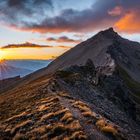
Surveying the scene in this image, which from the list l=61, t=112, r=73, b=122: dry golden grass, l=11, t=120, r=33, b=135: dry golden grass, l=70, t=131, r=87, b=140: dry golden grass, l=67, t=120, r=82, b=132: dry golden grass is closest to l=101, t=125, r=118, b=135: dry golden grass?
l=67, t=120, r=82, b=132: dry golden grass

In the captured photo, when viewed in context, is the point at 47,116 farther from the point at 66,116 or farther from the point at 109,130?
the point at 109,130

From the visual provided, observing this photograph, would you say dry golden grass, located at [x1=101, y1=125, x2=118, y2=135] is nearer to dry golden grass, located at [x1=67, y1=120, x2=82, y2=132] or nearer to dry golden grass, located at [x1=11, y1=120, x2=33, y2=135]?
dry golden grass, located at [x1=67, y1=120, x2=82, y2=132]

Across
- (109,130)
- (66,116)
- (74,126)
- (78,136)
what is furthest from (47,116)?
(109,130)

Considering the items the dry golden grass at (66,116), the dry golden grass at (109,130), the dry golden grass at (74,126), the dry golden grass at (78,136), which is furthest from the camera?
the dry golden grass at (66,116)

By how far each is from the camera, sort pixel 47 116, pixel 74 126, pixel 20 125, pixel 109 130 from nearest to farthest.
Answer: pixel 109 130
pixel 74 126
pixel 20 125
pixel 47 116

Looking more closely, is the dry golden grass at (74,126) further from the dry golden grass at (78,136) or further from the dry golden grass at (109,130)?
the dry golden grass at (109,130)

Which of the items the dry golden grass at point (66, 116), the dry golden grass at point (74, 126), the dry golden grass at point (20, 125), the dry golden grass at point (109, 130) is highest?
the dry golden grass at point (66, 116)

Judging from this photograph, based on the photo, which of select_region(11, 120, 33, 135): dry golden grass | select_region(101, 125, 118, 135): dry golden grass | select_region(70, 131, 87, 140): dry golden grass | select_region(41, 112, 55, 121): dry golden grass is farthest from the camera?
select_region(41, 112, 55, 121): dry golden grass

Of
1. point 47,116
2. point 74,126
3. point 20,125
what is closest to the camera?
point 74,126

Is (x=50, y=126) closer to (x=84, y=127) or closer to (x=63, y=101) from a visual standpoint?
(x=84, y=127)

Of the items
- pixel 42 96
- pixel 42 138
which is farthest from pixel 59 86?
pixel 42 138

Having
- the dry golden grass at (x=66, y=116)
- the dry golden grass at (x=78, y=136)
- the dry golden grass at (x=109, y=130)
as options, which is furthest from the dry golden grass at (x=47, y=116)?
→ the dry golden grass at (x=109, y=130)

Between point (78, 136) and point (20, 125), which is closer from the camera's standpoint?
point (78, 136)

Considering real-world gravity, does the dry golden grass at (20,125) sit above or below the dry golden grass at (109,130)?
below
